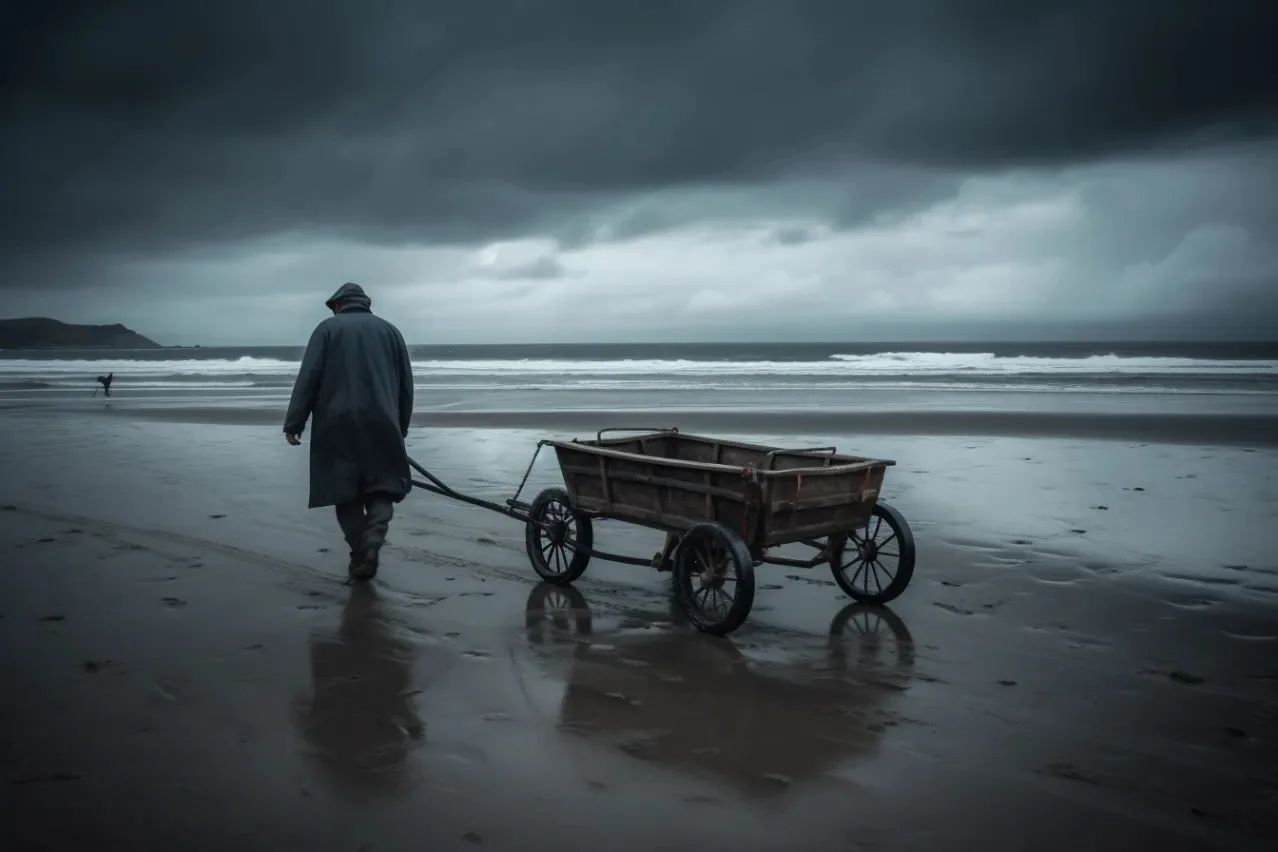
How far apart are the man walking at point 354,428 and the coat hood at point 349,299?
23cm

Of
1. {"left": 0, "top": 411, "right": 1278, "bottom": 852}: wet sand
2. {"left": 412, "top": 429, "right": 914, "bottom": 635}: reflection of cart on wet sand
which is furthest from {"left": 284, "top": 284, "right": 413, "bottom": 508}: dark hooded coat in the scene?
{"left": 412, "top": 429, "right": 914, "bottom": 635}: reflection of cart on wet sand

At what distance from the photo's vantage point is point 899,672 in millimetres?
4328

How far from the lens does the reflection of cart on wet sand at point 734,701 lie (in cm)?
339

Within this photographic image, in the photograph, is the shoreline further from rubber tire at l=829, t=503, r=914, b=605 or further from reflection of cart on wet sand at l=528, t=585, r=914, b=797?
reflection of cart on wet sand at l=528, t=585, r=914, b=797

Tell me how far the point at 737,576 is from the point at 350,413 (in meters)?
3.00

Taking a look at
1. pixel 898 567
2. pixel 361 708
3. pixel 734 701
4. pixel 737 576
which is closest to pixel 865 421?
pixel 898 567

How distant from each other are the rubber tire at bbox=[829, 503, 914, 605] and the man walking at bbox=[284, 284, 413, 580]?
3.07 meters

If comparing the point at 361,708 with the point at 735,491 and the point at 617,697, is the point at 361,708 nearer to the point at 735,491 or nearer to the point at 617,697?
the point at 617,697

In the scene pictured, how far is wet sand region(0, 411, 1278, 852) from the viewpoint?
2930 mm

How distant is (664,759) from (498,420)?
14629 mm

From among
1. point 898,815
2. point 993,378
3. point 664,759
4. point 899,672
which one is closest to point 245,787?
point 664,759

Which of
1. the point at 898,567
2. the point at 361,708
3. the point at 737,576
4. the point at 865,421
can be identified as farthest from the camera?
the point at 865,421

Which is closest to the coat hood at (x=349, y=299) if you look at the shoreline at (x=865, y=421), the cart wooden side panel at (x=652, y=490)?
the cart wooden side panel at (x=652, y=490)

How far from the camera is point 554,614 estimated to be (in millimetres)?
5266
